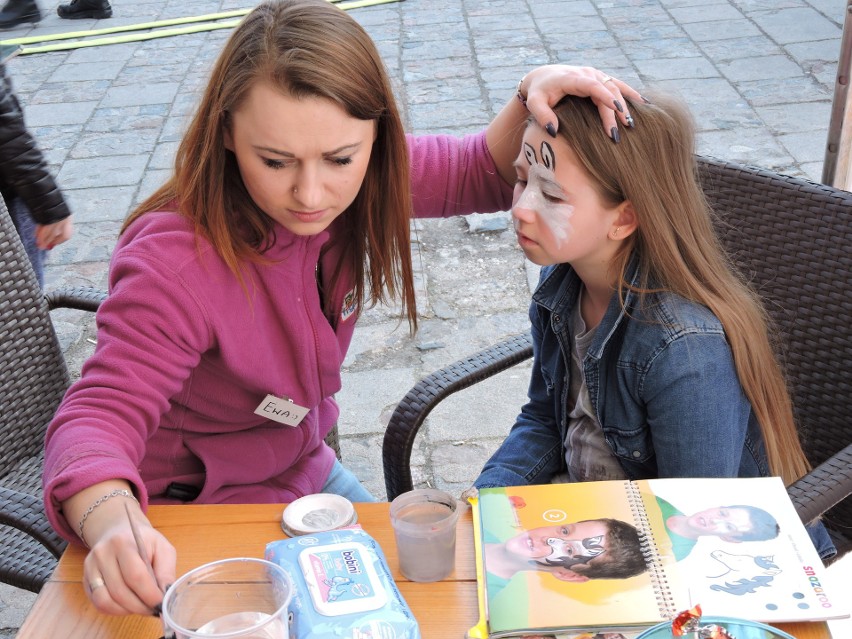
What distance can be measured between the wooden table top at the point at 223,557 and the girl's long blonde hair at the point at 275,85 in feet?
1.28

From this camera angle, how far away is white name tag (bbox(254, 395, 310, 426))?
64.5 inches

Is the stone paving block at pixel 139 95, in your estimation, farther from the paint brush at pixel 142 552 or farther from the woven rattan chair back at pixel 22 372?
the paint brush at pixel 142 552

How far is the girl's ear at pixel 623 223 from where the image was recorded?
163 centimetres

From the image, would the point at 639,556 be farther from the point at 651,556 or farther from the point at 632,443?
the point at 632,443

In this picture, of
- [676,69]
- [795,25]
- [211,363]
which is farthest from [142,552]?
[795,25]

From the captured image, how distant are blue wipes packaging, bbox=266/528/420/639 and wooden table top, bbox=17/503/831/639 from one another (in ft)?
0.16

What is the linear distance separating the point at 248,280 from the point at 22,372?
2.25 ft

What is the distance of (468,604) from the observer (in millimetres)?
1178

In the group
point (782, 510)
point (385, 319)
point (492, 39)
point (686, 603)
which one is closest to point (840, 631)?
point (782, 510)

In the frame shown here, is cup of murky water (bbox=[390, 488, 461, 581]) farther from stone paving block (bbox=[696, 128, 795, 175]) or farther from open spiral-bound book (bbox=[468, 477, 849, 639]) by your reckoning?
stone paving block (bbox=[696, 128, 795, 175])

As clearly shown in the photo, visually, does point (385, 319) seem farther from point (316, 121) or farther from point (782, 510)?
point (782, 510)

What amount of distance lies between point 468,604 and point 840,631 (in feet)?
3.12

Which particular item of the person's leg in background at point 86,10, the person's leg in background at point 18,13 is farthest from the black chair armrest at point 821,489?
the person's leg in background at point 18,13

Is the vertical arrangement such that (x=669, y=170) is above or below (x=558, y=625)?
above
